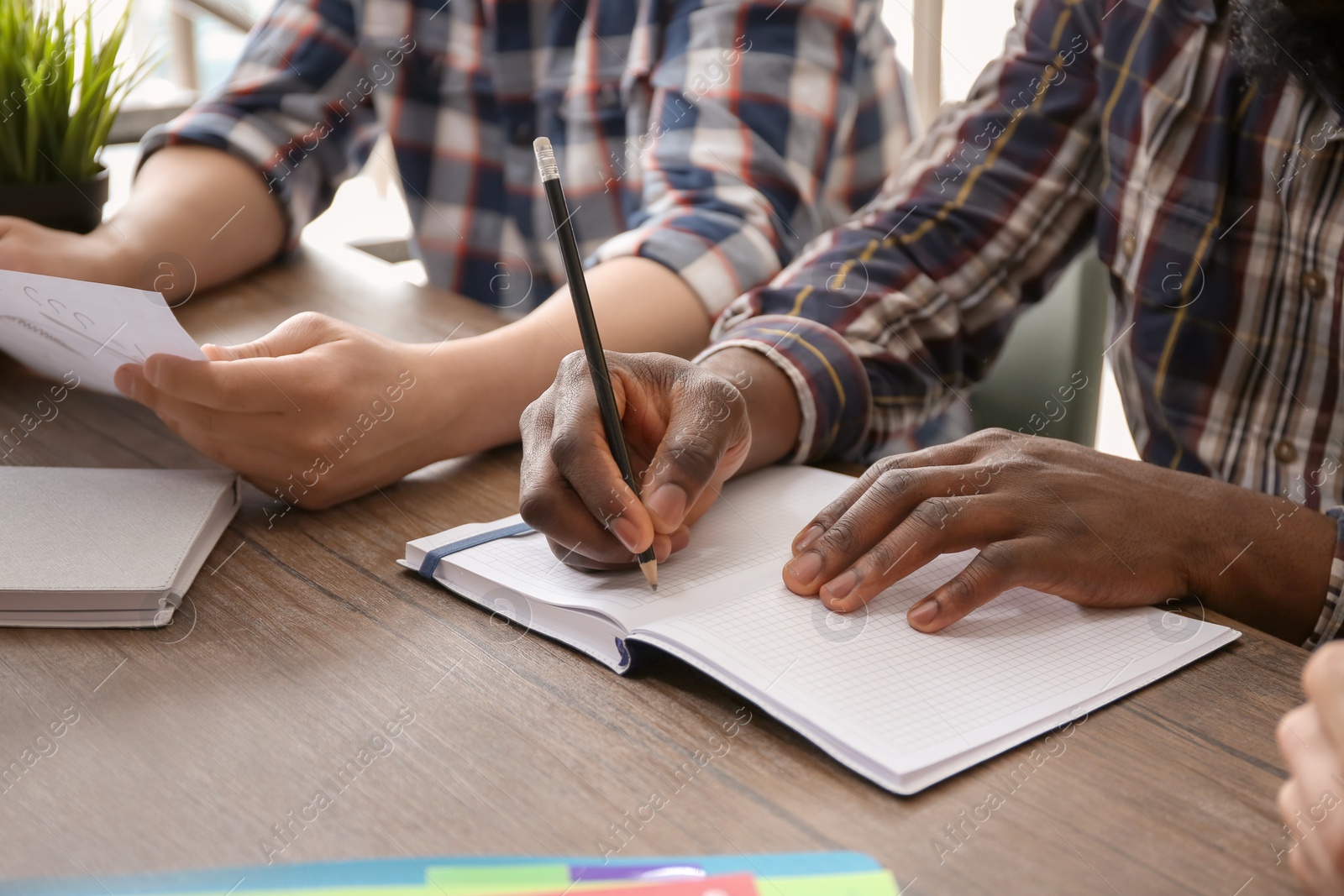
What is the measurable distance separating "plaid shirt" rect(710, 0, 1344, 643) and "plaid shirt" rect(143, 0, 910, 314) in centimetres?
12

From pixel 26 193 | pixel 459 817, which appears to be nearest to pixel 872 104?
pixel 26 193

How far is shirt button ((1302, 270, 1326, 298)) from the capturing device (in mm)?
858

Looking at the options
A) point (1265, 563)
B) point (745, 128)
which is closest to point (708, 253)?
point (745, 128)

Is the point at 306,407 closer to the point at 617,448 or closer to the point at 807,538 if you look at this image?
the point at 617,448

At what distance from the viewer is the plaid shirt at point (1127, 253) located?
87cm

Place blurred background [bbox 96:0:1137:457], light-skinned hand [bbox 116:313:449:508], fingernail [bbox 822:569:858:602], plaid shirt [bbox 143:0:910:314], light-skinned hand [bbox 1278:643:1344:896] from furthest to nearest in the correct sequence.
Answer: blurred background [bbox 96:0:1137:457]
plaid shirt [bbox 143:0:910:314]
light-skinned hand [bbox 116:313:449:508]
fingernail [bbox 822:569:858:602]
light-skinned hand [bbox 1278:643:1344:896]

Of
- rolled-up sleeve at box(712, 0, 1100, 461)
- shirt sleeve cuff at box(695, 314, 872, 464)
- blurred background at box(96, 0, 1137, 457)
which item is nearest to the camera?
shirt sleeve cuff at box(695, 314, 872, 464)

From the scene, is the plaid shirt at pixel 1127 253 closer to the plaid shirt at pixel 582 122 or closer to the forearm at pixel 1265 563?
the plaid shirt at pixel 582 122

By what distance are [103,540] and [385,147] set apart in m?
2.23

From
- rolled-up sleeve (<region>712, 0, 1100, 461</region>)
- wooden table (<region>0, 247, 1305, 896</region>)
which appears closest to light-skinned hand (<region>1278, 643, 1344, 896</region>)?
wooden table (<region>0, 247, 1305, 896</region>)

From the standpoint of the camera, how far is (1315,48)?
29.8 inches

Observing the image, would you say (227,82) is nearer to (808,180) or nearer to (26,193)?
(26,193)

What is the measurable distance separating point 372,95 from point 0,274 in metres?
0.83

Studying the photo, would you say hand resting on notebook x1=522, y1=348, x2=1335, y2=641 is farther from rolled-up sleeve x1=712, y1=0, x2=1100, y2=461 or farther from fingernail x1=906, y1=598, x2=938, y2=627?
rolled-up sleeve x1=712, y1=0, x2=1100, y2=461
